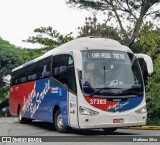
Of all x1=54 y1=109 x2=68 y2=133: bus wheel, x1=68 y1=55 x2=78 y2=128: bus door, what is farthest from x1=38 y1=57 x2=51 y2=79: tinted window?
x1=68 y1=55 x2=78 y2=128: bus door

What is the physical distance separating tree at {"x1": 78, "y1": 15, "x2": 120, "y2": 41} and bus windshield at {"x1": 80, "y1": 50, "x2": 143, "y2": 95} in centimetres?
1312

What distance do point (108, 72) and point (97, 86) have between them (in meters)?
0.65

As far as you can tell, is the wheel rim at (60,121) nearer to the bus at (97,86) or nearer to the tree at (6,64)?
the bus at (97,86)

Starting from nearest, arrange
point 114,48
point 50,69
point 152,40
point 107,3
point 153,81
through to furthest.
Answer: point 114,48 → point 50,69 → point 153,81 → point 152,40 → point 107,3

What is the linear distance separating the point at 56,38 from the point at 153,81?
44.2ft

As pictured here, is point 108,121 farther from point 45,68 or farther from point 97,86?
point 45,68

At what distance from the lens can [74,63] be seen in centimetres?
1422

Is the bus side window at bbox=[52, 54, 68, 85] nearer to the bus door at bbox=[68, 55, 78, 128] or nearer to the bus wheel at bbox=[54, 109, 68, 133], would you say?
the bus door at bbox=[68, 55, 78, 128]

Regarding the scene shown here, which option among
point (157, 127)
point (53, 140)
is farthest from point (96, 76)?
point (157, 127)

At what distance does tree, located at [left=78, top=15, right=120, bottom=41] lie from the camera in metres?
27.9

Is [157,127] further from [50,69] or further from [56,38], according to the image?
[56,38]

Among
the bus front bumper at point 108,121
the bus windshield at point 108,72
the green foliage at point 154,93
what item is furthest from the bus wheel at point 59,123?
the green foliage at point 154,93

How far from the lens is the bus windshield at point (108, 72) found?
14008 mm

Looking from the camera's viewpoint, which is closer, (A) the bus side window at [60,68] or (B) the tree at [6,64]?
(A) the bus side window at [60,68]
